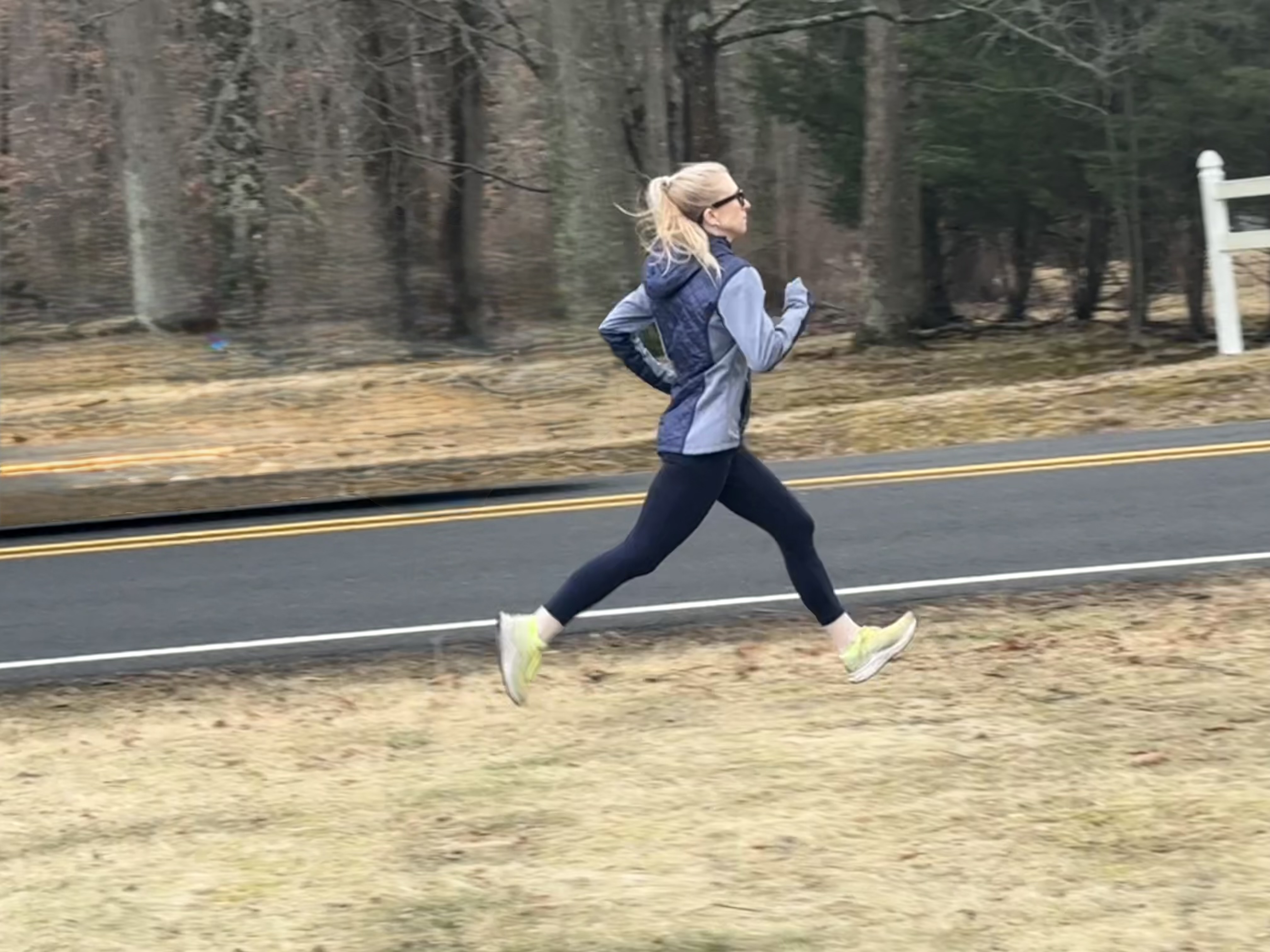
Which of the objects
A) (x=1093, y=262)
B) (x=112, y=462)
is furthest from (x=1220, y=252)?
(x=112, y=462)

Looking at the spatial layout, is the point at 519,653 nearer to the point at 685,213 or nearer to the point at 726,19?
the point at 685,213

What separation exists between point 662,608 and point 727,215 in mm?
2730

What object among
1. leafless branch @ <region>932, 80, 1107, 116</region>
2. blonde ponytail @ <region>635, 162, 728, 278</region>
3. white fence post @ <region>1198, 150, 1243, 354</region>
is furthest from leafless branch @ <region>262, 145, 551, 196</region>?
blonde ponytail @ <region>635, 162, 728, 278</region>

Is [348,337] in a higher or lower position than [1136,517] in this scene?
higher

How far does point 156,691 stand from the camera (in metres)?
7.30

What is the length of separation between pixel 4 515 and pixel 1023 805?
9.77m

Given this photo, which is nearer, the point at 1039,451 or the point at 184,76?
the point at 1039,451

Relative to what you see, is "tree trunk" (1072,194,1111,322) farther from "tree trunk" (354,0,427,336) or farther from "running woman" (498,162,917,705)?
"running woman" (498,162,917,705)

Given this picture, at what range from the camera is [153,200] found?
2478 cm

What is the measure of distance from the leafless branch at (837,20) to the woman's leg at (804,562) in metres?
13.7

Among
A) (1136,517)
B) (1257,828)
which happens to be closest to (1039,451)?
(1136,517)

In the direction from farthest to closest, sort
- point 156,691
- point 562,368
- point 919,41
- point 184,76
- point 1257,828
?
point 184,76 < point 919,41 < point 562,368 < point 156,691 < point 1257,828

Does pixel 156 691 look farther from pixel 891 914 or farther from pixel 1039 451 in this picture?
pixel 1039 451

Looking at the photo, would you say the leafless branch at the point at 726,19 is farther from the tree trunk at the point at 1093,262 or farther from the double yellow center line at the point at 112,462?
the double yellow center line at the point at 112,462
